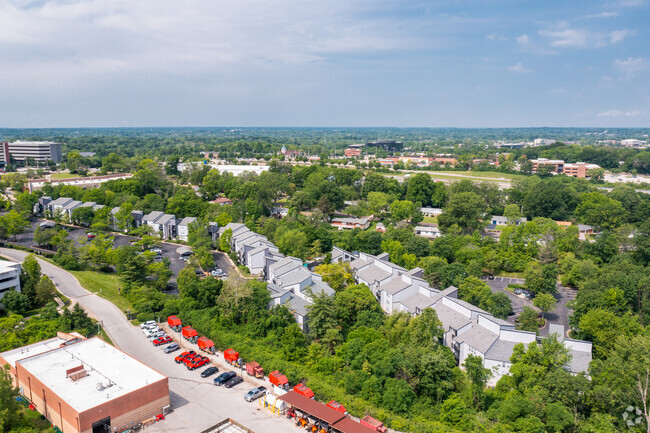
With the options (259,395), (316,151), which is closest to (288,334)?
(259,395)

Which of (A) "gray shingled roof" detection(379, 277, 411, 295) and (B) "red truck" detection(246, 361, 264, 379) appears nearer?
(B) "red truck" detection(246, 361, 264, 379)

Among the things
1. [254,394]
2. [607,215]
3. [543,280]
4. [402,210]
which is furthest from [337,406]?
[607,215]

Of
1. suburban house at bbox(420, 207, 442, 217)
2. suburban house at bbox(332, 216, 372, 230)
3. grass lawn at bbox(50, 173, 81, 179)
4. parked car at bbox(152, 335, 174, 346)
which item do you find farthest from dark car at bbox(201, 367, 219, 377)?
grass lawn at bbox(50, 173, 81, 179)

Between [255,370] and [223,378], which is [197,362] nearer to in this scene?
[223,378]

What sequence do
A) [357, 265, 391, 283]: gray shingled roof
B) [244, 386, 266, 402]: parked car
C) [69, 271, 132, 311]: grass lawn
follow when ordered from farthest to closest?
1. [357, 265, 391, 283]: gray shingled roof
2. [69, 271, 132, 311]: grass lawn
3. [244, 386, 266, 402]: parked car

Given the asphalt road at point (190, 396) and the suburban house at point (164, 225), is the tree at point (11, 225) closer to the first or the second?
the suburban house at point (164, 225)

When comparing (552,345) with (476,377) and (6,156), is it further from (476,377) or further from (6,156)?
(6,156)

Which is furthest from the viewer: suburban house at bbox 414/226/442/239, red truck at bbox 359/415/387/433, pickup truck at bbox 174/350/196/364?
suburban house at bbox 414/226/442/239

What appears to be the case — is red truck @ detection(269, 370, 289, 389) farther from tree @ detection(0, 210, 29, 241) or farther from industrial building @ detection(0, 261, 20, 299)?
tree @ detection(0, 210, 29, 241)
